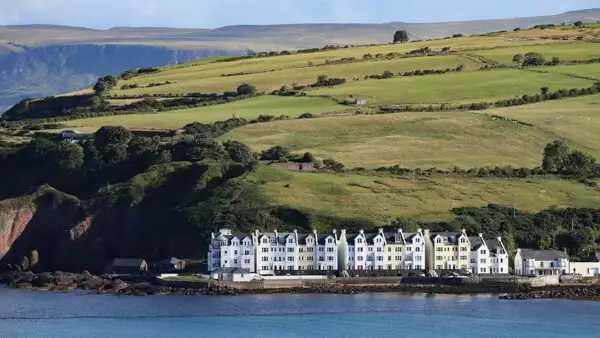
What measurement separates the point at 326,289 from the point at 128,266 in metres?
16.1

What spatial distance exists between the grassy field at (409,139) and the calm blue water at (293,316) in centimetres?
3700

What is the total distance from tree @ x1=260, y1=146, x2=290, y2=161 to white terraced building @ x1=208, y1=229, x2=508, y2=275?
2345 cm

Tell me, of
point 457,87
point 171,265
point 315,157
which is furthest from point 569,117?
point 171,265

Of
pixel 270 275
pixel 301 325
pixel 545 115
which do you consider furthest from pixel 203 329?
pixel 545 115

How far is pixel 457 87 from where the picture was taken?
181 m

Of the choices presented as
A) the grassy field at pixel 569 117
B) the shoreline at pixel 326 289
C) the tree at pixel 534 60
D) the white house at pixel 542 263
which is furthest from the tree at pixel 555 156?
the tree at pixel 534 60

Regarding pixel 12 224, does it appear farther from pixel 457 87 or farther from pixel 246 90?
pixel 457 87

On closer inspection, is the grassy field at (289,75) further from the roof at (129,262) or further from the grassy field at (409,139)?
the roof at (129,262)

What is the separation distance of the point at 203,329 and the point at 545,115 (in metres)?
78.5

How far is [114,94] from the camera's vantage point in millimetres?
187500

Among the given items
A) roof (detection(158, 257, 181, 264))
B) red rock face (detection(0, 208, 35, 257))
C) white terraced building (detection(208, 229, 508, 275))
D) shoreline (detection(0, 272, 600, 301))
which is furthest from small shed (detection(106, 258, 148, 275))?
red rock face (detection(0, 208, 35, 257))

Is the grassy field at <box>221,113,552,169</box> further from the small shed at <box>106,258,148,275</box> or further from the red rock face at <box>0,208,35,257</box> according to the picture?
the small shed at <box>106,258,148,275</box>

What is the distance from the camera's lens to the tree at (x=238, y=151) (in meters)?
137

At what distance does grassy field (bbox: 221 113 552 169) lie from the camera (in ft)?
471
